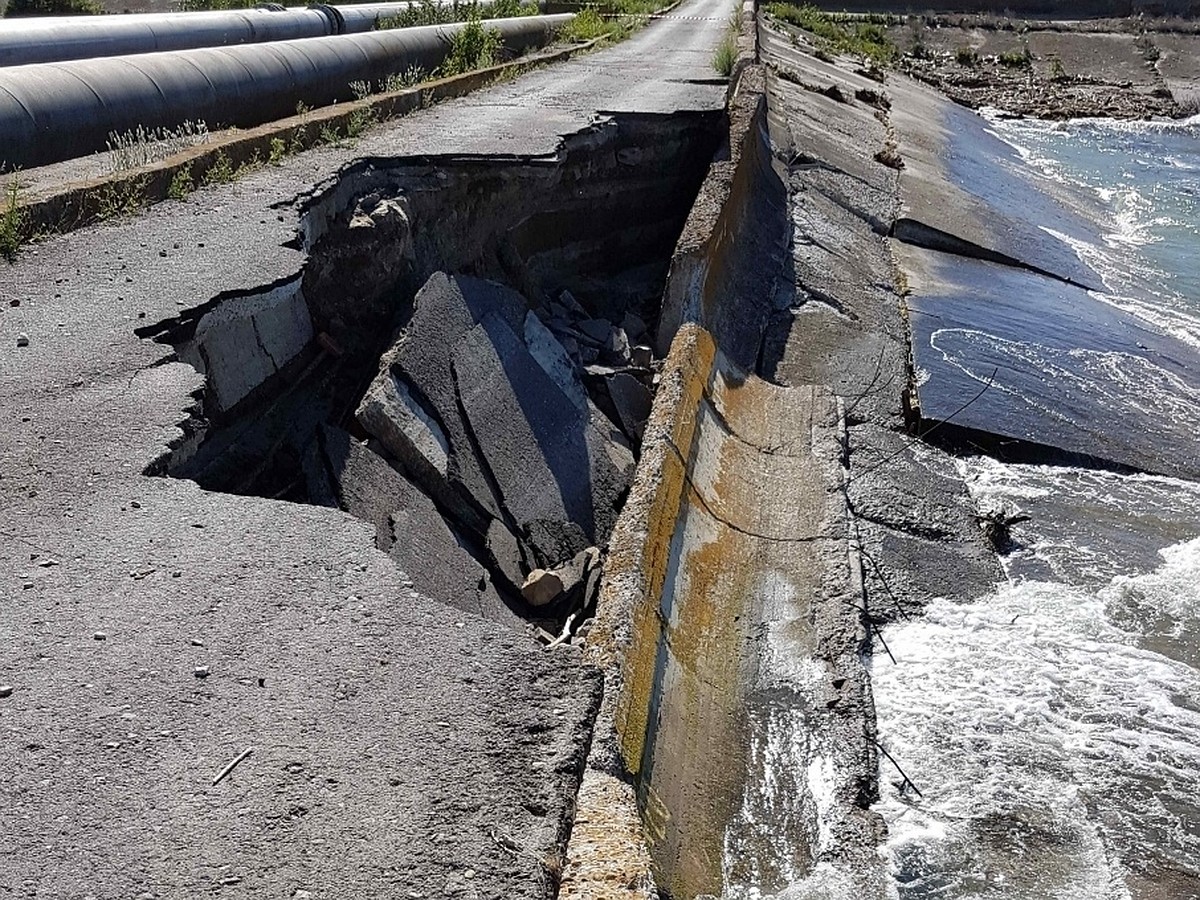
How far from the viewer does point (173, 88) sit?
914cm

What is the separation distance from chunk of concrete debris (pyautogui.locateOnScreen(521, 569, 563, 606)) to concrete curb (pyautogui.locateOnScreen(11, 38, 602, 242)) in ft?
10.7

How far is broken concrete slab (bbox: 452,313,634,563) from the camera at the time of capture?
592cm

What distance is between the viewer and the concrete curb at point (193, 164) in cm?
611

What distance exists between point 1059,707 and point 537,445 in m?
3.03

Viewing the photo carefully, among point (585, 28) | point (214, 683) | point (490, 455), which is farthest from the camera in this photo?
point (585, 28)

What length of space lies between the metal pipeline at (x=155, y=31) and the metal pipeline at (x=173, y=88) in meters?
1.55


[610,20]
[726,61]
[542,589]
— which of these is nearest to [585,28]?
[610,20]

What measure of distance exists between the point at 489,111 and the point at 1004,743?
7.78 m

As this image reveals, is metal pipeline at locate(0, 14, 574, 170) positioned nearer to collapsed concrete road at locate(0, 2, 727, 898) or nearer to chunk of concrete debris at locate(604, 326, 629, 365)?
collapsed concrete road at locate(0, 2, 727, 898)

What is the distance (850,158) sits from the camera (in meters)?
15.0

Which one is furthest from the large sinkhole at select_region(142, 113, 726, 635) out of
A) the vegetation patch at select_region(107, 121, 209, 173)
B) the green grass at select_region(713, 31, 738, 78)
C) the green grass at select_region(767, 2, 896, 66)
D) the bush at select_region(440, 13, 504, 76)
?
the green grass at select_region(767, 2, 896, 66)

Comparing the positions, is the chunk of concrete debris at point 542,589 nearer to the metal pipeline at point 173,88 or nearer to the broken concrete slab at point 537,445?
the broken concrete slab at point 537,445

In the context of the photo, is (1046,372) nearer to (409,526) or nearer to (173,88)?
(409,526)

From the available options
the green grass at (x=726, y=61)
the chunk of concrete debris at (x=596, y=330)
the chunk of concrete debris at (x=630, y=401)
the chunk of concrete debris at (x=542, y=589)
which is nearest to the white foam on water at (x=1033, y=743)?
the chunk of concrete debris at (x=542, y=589)
